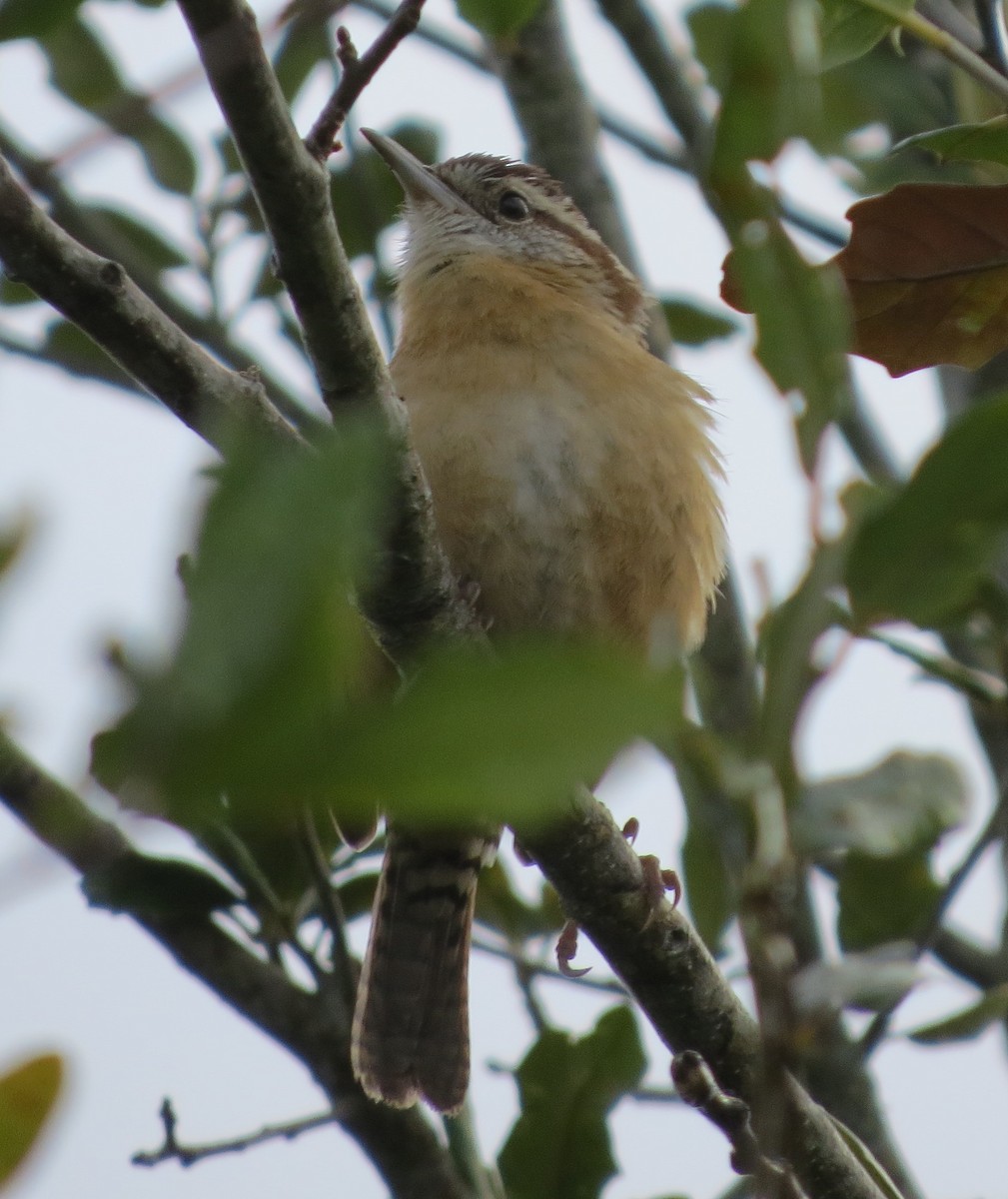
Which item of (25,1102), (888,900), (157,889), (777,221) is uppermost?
(157,889)

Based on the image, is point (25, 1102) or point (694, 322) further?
point (694, 322)

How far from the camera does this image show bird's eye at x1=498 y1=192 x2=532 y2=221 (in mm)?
5199

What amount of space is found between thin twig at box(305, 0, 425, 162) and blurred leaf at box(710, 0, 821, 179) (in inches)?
39.6

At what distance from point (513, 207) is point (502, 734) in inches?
180

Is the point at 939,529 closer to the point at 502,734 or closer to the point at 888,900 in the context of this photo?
the point at 502,734

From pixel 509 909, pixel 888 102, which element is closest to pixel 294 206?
pixel 509 909

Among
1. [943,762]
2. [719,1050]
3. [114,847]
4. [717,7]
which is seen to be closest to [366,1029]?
[114,847]

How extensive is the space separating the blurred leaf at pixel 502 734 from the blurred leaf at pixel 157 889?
307cm

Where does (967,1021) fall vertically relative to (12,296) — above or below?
below

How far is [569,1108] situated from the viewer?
320 cm

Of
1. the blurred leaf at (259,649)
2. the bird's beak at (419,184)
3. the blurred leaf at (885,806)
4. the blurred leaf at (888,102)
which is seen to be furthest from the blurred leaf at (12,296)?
the blurred leaf at (259,649)

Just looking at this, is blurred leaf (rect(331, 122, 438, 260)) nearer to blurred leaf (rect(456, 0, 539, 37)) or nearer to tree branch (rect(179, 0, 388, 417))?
blurred leaf (rect(456, 0, 539, 37))

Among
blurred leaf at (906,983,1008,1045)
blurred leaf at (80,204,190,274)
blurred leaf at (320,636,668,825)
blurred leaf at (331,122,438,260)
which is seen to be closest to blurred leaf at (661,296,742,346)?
blurred leaf at (331,122,438,260)

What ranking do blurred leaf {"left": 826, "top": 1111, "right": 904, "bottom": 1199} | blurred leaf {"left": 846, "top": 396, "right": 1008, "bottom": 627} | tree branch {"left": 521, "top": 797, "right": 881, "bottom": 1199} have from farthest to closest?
1. tree branch {"left": 521, "top": 797, "right": 881, "bottom": 1199}
2. blurred leaf {"left": 826, "top": 1111, "right": 904, "bottom": 1199}
3. blurred leaf {"left": 846, "top": 396, "right": 1008, "bottom": 627}
